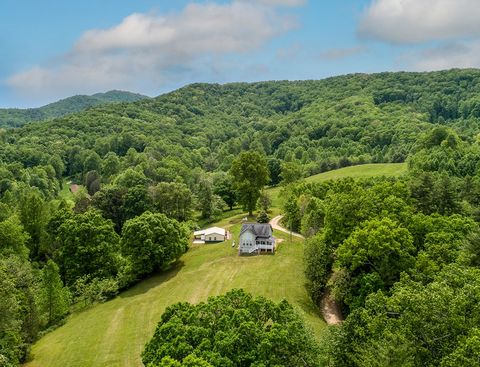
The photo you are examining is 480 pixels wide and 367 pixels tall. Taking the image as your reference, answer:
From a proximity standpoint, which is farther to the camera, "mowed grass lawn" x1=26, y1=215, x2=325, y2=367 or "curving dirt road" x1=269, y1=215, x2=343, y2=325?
"curving dirt road" x1=269, y1=215, x2=343, y2=325

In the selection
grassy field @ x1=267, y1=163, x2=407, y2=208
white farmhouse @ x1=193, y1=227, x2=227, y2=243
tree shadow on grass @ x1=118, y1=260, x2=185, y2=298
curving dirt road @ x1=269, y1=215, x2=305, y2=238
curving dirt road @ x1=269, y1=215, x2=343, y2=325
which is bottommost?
curving dirt road @ x1=269, y1=215, x2=343, y2=325

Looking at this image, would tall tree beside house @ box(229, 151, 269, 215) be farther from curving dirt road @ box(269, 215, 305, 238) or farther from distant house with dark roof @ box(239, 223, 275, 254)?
distant house with dark roof @ box(239, 223, 275, 254)

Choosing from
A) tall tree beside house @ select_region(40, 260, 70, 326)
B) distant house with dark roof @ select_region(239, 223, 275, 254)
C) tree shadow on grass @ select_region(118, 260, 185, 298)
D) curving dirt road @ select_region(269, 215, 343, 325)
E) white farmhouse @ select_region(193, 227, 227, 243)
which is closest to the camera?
curving dirt road @ select_region(269, 215, 343, 325)

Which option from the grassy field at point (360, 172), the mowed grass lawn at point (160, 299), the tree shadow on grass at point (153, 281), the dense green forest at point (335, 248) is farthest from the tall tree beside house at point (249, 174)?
the grassy field at point (360, 172)

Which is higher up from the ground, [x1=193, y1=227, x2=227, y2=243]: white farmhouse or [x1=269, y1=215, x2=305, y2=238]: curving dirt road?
[x1=193, y1=227, x2=227, y2=243]: white farmhouse

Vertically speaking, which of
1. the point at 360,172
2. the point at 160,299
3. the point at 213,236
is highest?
the point at 213,236

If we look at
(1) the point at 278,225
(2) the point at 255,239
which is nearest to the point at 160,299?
(2) the point at 255,239

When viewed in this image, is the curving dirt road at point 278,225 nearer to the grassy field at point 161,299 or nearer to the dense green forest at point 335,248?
the dense green forest at point 335,248

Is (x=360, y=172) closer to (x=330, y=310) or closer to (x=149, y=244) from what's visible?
(x=149, y=244)

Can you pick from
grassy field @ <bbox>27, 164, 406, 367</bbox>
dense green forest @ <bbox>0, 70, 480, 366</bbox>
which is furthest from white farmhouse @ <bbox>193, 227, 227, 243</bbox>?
dense green forest @ <bbox>0, 70, 480, 366</bbox>
